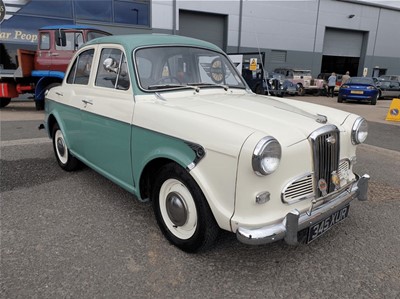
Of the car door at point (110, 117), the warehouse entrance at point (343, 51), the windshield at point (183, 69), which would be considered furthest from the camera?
the warehouse entrance at point (343, 51)

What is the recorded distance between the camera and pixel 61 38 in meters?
9.91

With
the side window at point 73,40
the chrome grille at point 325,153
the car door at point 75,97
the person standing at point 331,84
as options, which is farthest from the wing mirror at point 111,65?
the person standing at point 331,84

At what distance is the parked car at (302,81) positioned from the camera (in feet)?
69.5

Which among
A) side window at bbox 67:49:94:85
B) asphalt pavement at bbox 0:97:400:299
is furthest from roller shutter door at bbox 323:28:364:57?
side window at bbox 67:49:94:85

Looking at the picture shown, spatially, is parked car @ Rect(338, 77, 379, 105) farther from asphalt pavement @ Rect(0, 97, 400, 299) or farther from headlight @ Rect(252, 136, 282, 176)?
headlight @ Rect(252, 136, 282, 176)

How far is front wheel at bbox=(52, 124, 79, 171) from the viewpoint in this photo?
15.6 ft

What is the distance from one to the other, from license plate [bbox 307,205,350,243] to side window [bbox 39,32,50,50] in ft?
33.5

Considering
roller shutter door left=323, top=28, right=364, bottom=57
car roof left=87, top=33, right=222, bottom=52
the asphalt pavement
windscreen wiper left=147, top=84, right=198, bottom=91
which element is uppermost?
roller shutter door left=323, top=28, right=364, bottom=57

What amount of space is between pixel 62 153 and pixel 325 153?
3.81 m

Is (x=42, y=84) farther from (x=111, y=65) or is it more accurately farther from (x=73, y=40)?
(x=111, y=65)

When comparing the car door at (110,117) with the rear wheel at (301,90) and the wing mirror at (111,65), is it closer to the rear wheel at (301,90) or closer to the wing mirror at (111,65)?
the wing mirror at (111,65)

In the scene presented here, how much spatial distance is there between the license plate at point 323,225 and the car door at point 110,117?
1.71 metres

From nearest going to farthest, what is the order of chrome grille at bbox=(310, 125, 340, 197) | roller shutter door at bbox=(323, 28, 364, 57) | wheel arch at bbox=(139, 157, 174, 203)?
chrome grille at bbox=(310, 125, 340, 197) → wheel arch at bbox=(139, 157, 174, 203) → roller shutter door at bbox=(323, 28, 364, 57)

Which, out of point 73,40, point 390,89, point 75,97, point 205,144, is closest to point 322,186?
point 205,144
